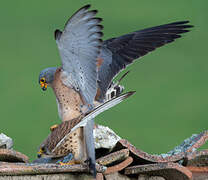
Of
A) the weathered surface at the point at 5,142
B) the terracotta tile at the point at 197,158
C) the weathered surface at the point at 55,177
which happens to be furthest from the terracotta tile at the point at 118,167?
the weathered surface at the point at 5,142

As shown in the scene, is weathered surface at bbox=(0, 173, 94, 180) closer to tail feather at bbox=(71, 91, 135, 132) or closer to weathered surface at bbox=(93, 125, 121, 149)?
tail feather at bbox=(71, 91, 135, 132)

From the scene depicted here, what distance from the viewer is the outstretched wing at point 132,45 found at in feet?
12.7

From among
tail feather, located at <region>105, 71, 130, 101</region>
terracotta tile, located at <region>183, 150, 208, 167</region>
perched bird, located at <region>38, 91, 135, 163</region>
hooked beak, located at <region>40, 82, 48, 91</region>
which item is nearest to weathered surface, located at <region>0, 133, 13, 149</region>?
perched bird, located at <region>38, 91, 135, 163</region>

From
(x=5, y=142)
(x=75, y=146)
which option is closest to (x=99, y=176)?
(x=75, y=146)

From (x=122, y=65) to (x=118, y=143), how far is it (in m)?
1.05

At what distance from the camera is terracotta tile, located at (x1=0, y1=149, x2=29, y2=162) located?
2.84m

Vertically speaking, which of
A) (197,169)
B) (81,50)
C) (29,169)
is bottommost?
(197,169)

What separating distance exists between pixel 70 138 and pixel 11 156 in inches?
13.5

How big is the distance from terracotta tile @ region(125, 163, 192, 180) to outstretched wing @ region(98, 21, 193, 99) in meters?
0.97

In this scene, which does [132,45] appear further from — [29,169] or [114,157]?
[29,169]

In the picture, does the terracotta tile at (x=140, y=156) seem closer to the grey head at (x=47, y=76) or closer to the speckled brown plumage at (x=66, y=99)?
the speckled brown plumage at (x=66, y=99)

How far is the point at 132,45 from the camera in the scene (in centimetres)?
422

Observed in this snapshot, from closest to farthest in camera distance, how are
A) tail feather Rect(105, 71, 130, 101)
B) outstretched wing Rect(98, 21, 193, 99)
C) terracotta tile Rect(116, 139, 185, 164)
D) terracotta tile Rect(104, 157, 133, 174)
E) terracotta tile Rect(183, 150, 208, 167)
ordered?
terracotta tile Rect(104, 157, 133, 174) < terracotta tile Rect(116, 139, 185, 164) < terracotta tile Rect(183, 150, 208, 167) < tail feather Rect(105, 71, 130, 101) < outstretched wing Rect(98, 21, 193, 99)

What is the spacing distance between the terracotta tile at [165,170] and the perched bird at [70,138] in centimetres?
30
